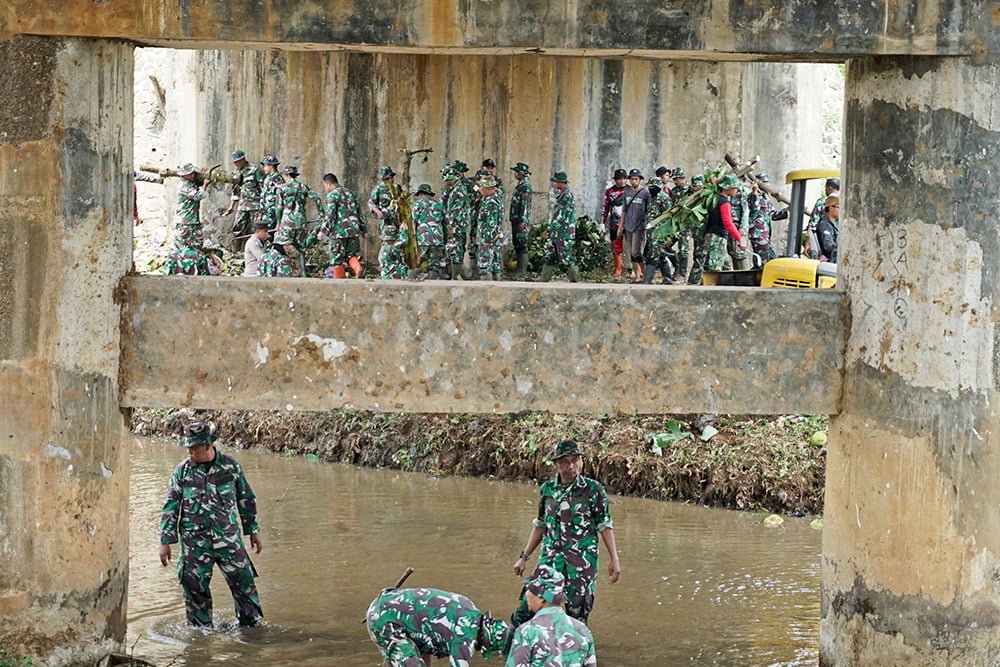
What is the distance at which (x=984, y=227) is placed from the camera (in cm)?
734

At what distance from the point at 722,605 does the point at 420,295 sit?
4.26m

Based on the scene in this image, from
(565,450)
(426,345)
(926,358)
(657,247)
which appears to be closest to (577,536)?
(565,450)

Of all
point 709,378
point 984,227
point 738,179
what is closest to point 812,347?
point 709,378

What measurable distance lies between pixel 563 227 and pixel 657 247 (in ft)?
5.96

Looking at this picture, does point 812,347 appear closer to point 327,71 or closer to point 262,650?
point 262,650

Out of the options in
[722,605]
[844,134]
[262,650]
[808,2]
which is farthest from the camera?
[722,605]

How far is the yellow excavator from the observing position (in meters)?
12.1

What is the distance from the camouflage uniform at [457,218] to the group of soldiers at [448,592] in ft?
32.2

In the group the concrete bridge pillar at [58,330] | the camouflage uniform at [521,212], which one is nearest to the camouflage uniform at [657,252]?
the camouflage uniform at [521,212]

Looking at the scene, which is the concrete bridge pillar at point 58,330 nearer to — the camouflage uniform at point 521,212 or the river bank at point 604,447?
the river bank at point 604,447

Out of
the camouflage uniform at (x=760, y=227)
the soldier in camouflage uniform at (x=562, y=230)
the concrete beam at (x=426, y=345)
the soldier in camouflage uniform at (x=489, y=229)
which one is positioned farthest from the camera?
the soldier in camouflage uniform at (x=562, y=230)

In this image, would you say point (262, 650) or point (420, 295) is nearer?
point (420, 295)

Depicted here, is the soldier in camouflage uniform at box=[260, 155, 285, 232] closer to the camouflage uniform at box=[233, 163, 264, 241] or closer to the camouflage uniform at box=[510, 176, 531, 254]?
the camouflage uniform at box=[233, 163, 264, 241]

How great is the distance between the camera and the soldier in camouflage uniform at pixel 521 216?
1959 centimetres
